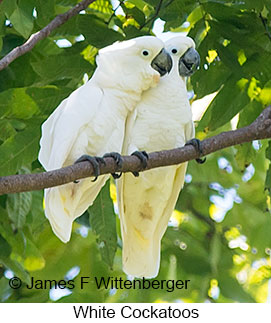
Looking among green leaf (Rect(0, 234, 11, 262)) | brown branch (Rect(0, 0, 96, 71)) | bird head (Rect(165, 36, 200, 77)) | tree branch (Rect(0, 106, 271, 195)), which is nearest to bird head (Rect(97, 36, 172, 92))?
bird head (Rect(165, 36, 200, 77))

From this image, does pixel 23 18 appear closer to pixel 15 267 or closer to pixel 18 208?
pixel 18 208

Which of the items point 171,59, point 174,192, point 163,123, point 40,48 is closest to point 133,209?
point 174,192

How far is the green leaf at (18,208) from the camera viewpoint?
112 inches

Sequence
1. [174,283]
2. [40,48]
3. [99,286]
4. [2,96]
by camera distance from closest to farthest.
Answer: [2,96] → [40,48] → [99,286] → [174,283]

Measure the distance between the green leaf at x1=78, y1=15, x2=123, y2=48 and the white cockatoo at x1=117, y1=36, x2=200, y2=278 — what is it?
0.91 feet

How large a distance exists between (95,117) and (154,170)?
37 centimetres

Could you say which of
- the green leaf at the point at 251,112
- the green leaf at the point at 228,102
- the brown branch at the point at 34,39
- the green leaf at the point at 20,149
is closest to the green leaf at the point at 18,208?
the green leaf at the point at 20,149

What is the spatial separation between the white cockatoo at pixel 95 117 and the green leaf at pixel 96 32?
4 cm

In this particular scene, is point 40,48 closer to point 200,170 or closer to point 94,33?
point 94,33

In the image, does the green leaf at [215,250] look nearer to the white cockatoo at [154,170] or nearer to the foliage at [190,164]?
the foliage at [190,164]

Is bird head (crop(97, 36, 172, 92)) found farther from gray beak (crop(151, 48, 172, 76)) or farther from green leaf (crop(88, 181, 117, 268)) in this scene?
green leaf (crop(88, 181, 117, 268))

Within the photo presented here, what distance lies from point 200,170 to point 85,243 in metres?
0.89

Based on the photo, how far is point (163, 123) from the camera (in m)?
2.73

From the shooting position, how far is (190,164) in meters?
3.89
